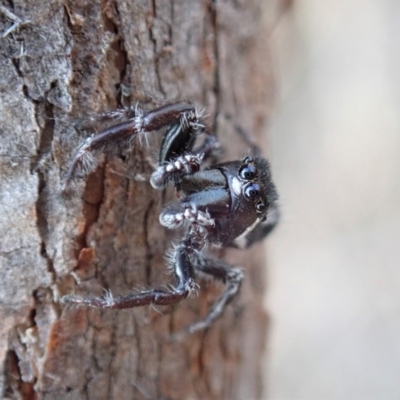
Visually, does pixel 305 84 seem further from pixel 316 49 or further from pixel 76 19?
pixel 76 19

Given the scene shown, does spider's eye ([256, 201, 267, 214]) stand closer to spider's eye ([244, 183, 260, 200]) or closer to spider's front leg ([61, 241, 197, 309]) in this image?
spider's eye ([244, 183, 260, 200])

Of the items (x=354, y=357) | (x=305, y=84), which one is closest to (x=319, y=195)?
(x=305, y=84)

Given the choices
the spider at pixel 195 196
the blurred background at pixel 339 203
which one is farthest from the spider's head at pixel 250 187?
the blurred background at pixel 339 203

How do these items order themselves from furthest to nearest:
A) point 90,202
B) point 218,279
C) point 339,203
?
point 339,203 < point 218,279 < point 90,202

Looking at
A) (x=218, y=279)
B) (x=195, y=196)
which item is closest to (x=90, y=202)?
(x=195, y=196)

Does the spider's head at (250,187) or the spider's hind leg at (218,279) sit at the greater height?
the spider's head at (250,187)

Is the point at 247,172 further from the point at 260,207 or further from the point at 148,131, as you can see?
the point at 148,131

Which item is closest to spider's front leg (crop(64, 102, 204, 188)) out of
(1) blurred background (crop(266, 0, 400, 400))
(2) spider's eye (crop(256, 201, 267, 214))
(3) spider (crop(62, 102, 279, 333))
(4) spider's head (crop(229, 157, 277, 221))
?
(3) spider (crop(62, 102, 279, 333))

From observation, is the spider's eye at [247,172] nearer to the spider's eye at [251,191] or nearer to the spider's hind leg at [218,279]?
the spider's eye at [251,191]
